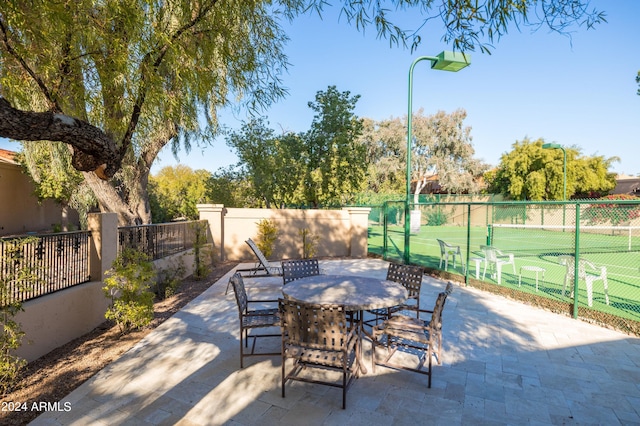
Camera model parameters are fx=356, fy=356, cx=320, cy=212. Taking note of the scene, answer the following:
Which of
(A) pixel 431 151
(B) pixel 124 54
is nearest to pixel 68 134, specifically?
(B) pixel 124 54

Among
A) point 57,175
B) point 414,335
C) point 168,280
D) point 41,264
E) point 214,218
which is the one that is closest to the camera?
point 414,335

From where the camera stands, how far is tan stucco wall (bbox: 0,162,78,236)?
19.5 metres

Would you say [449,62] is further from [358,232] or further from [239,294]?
[239,294]

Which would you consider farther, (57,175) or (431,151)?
(431,151)

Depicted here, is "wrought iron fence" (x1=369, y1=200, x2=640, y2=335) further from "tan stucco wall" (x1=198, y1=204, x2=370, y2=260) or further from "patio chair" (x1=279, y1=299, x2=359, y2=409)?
"patio chair" (x1=279, y1=299, x2=359, y2=409)

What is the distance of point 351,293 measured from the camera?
446cm

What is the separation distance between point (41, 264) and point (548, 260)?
1465 cm

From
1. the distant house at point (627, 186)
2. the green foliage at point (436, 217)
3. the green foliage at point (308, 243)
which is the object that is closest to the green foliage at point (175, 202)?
the green foliage at point (308, 243)

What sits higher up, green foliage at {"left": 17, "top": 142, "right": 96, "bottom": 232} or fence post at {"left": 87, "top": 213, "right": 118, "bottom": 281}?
green foliage at {"left": 17, "top": 142, "right": 96, "bottom": 232}

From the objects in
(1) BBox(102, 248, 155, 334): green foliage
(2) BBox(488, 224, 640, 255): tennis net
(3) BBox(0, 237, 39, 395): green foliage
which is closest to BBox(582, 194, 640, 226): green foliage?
(2) BBox(488, 224, 640, 255): tennis net

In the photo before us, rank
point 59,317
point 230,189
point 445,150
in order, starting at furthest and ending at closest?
point 445,150 → point 230,189 → point 59,317

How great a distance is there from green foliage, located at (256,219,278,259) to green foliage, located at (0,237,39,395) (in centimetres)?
806

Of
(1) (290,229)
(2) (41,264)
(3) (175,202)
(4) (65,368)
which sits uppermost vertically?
(3) (175,202)

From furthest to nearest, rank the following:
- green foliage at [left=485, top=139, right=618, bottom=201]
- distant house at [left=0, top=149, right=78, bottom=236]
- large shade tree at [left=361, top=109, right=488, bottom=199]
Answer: large shade tree at [left=361, top=109, right=488, bottom=199]
green foliage at [left=485, top=139, right=618, bottom=201]
distant house at [left=0, top=149, right=78, bottom=236]
